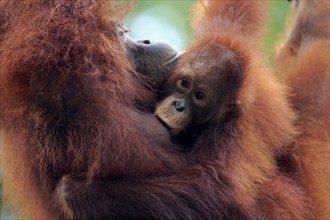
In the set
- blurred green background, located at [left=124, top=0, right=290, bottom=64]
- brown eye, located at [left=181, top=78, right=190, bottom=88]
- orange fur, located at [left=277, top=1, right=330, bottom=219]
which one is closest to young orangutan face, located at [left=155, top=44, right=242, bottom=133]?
brown eye, located at [left=181, top=78, right=190, bottom=88]

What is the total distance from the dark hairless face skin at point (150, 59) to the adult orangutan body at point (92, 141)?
139mm

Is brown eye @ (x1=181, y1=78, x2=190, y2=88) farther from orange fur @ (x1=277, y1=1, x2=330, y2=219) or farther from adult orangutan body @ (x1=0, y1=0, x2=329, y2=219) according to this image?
orange fur @ (x1=277, y1=1, x2=330, y2=219)

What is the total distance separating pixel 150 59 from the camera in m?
2.19

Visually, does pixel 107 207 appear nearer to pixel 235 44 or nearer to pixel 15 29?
→ pixel 15 29

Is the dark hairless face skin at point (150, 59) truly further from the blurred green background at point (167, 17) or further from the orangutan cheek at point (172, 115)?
the blurred green background at point (167, 17)

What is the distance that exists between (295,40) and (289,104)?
0.65 metres

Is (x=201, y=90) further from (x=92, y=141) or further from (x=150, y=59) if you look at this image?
(x=92, y=141)

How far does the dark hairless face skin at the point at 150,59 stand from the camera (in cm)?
216

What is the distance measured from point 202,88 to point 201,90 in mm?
12

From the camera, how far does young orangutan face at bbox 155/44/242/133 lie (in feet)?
6.97

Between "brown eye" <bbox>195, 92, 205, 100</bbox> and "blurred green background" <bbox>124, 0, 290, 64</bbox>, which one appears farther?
"blurred green background" <bbox>124, 0, 290, 64</bbox>

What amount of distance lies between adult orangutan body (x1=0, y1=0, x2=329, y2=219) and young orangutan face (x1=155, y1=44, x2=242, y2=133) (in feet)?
0.25

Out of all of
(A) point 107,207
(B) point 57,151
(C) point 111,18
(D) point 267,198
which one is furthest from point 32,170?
(D) point 267,198

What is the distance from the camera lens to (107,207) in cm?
175
